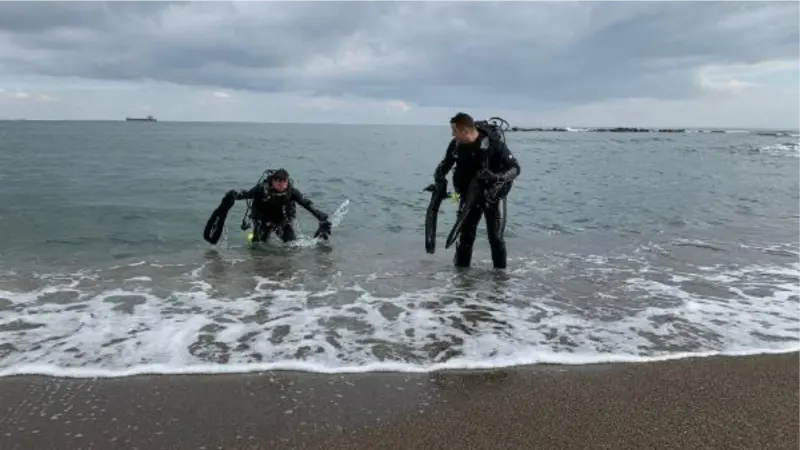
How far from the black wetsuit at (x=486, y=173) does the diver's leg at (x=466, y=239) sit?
0.04ft

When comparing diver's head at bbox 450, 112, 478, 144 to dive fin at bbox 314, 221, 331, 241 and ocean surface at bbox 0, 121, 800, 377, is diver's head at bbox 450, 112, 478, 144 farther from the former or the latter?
dive fin at bbox 314, 221, 331, 241

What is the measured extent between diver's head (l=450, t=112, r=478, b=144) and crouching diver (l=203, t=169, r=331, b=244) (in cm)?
325

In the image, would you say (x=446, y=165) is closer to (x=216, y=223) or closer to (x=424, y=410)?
(x=216, y=223)

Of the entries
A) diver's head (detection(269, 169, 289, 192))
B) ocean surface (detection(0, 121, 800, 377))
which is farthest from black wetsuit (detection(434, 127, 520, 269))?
diver's head (detection(269, 169, 289, 192))

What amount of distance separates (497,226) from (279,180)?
11.4 feet

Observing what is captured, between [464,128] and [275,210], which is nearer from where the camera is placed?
[464,128]

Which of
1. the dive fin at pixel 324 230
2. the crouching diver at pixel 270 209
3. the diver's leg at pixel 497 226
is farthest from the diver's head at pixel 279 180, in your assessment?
the diver's leg at pixel 497 226

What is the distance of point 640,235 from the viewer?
11.6m

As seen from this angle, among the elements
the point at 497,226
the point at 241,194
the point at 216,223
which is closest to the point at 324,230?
the point at 241,194

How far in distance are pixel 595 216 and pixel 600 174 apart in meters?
12.4

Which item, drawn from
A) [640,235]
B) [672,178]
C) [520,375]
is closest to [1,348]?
[520,375]

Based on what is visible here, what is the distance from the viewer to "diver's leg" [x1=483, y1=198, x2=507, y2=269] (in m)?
7.80

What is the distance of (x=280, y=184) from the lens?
959 centimetres

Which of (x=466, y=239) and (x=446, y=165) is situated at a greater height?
(x=446, y=165)
